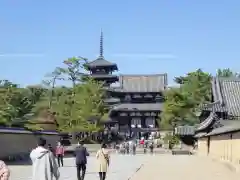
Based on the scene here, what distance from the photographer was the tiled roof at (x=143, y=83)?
8725 cm

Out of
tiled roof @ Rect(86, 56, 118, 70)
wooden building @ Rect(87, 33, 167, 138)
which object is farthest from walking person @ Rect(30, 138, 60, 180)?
tiled roof @ Rect(86, 56, 118, 70)

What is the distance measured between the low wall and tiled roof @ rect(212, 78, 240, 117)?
57.2 ft

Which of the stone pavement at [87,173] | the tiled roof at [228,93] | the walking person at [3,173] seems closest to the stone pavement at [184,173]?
the stone pavement at [87,173]

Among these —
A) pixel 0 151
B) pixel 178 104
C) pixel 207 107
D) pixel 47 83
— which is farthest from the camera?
pixel 47 83

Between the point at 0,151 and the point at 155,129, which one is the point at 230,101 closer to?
the point at 0,151

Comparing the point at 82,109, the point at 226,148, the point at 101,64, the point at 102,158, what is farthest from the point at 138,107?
the point at 102,158

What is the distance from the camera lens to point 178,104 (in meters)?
65.5

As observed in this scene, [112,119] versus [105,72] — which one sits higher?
[105,72]

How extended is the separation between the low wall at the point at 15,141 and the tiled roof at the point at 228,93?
17428 millimetres

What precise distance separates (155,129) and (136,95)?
308 inches

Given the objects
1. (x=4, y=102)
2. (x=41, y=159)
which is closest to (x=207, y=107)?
(x=4, y=102)

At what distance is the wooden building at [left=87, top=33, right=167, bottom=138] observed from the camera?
3263 inches

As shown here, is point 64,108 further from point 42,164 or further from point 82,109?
point 42,164

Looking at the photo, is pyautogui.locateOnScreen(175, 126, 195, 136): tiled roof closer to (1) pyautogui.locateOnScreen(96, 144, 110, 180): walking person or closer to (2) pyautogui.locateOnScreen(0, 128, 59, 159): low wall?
A: (2) pyautogui.locateOnScreen(0, 128, 59, 159): low wall
